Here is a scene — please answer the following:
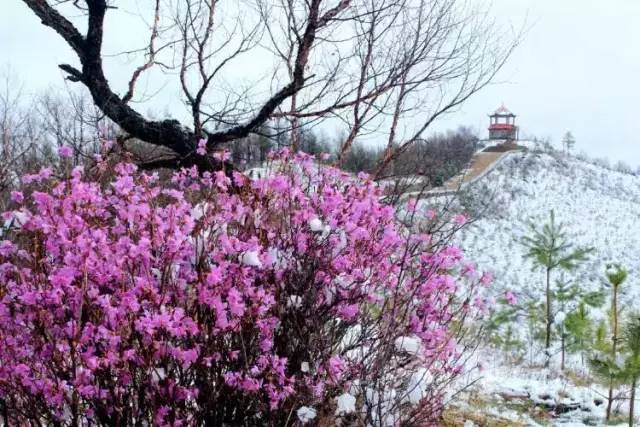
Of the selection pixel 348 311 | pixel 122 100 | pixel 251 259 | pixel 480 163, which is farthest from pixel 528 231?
pixel 251 259

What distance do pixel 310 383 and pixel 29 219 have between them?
140cm

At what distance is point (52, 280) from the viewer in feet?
7.80

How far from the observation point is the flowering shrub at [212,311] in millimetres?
2482

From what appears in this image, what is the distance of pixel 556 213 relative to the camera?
33.6 metres

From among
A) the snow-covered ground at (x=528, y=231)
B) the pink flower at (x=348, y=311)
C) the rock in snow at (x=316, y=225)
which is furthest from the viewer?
the snow-covered ground at (x=528, y=231)

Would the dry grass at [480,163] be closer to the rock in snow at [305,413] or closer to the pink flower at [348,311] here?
the pink flower at [348,311]

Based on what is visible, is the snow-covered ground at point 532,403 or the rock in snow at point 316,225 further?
the snow-covered ground at point 532,403

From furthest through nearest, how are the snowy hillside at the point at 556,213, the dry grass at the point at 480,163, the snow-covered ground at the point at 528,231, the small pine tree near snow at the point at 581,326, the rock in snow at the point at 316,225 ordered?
the dry grass at the point at 480,163 < the snowy hillside at the point at 556,213 < the small pine tree near snow at the point at 581,326 < the snow-covered ground at the point at 528,231 < the rock in snow at the point at 316,225

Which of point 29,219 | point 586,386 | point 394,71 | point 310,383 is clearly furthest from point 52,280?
point 586,386

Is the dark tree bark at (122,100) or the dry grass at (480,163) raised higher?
the dry grass at (480,163)

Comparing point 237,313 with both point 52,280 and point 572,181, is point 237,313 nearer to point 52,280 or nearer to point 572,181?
point 52,280

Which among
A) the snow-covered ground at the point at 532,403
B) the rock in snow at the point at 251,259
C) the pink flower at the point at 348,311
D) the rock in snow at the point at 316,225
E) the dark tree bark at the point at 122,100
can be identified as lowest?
the snow-covered ground at the point at 532,403

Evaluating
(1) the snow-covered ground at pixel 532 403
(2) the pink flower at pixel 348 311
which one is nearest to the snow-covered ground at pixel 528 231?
(1) the snow-covered ground at pixel 532 403

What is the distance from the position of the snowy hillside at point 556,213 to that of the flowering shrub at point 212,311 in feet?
58.8
